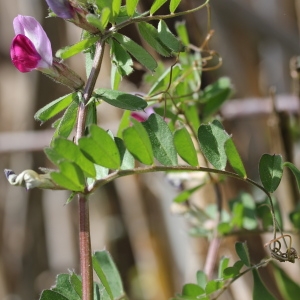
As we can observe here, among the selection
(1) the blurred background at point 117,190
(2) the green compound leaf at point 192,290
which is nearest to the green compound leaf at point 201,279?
(2) the green compound leaf at point 192,290

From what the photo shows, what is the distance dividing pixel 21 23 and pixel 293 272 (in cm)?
50

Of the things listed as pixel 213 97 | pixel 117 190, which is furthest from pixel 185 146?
pixel 117 190

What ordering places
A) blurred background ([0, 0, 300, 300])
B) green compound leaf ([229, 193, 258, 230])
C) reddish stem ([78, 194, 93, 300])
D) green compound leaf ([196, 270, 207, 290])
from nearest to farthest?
reddish stem ([78, 194, 93, 300])
green compound leaf ([196, 270, 207, 290])
green compound leaf ([229, 193, 258, 230])
blurred background ([0, 0, 300, 300])

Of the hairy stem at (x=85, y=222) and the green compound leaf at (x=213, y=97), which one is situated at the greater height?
the green compound leaf at (x=213, y=97)

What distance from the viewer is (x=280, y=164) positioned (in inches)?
13.5

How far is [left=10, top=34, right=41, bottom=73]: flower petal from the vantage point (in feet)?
1.08

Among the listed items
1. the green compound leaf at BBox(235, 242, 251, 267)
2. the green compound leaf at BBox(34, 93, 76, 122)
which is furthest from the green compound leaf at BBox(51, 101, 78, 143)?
the green compound leaf at BBox(235, 242, 251, 267)

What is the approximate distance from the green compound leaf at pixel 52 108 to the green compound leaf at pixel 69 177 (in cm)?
6

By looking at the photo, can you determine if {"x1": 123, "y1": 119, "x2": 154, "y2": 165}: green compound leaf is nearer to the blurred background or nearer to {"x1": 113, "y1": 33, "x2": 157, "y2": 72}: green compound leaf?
{"x1": 113, "y1": 33, "x2": 157, "y2": 72}: green compound leaf

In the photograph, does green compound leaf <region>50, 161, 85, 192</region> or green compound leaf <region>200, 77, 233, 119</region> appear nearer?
green compound leaf <region>50, 161, 85, 192</region>

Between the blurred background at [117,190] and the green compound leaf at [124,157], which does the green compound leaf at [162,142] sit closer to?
the green compound leaf at [124,157]

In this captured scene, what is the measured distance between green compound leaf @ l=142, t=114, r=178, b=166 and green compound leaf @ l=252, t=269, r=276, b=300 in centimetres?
9

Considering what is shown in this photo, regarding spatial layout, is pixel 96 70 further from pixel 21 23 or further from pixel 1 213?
pixel 1 213

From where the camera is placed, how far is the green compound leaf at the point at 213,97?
517 millimetres
